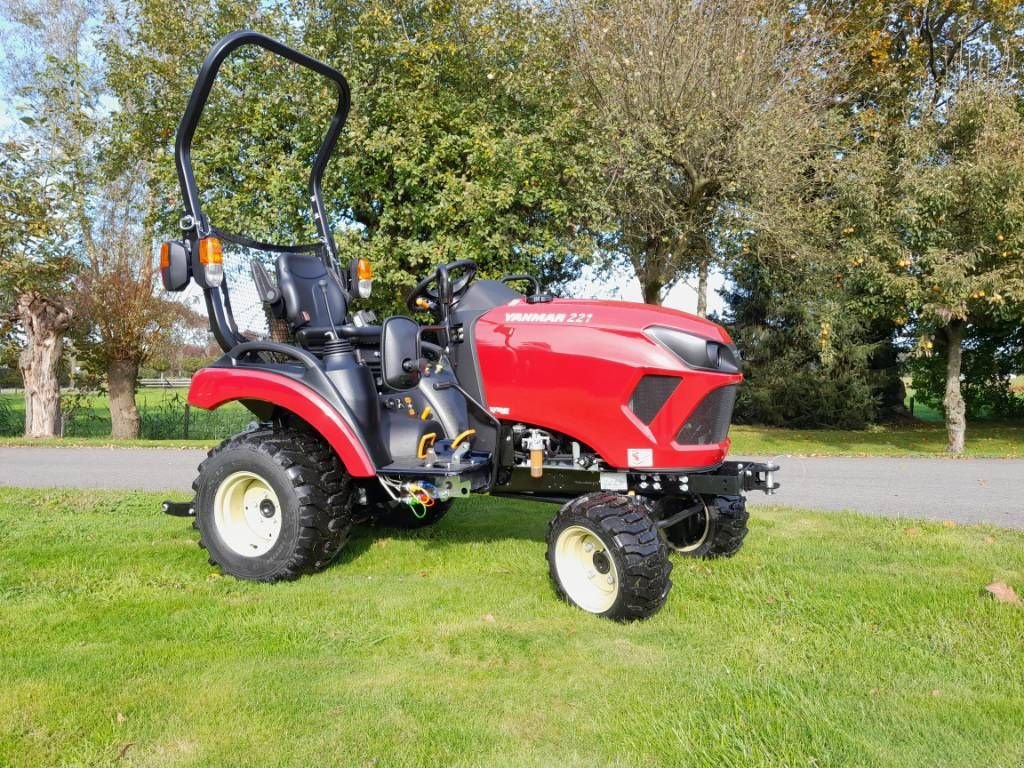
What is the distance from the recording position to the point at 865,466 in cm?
1073

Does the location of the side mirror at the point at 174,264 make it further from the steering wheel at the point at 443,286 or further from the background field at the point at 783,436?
the background field at the point at 783,436

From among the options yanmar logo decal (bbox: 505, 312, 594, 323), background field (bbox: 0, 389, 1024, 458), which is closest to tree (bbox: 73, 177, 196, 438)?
background field (bbox: 0, 389, 1024, 458)

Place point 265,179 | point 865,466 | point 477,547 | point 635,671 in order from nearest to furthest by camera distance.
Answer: point 635,671, point 477,547, point 865,466, point 265,179

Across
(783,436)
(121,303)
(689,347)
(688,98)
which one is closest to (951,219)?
(688,98)

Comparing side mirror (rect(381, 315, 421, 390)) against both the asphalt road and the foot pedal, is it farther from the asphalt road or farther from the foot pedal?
the asphalt road

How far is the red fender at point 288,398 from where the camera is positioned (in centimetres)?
439

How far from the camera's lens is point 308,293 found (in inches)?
197

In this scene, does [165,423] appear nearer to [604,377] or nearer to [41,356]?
[41,356]

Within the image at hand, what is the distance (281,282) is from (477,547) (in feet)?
6.56

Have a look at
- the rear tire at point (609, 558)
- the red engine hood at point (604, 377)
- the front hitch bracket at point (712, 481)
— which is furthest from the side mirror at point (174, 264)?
the front hitch bracket at point (712, 481)

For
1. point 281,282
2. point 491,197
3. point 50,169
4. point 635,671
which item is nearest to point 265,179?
point 491,197

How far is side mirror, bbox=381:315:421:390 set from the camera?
14.1 ft

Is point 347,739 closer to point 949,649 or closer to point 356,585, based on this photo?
point 356,585

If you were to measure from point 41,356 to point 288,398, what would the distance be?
45.7 feet
